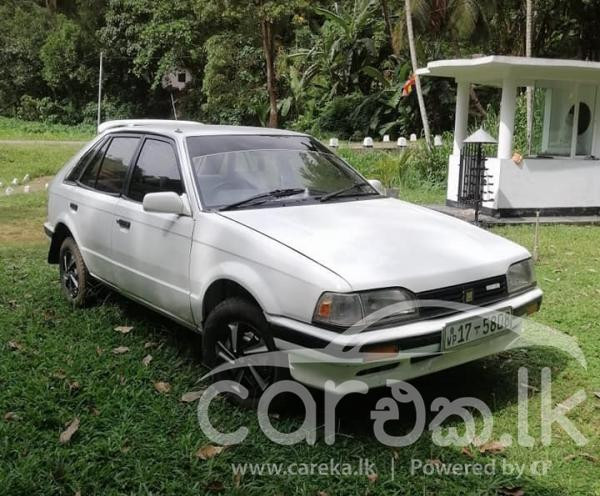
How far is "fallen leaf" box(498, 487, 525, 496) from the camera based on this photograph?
2.94m

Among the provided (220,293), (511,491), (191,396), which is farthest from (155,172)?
(511,491)

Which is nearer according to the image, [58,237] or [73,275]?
[73,275]

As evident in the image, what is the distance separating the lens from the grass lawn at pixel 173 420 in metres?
3.02

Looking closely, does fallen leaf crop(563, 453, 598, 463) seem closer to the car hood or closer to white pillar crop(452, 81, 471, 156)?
the car hood

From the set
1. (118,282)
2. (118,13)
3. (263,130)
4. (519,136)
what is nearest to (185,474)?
(118,282)

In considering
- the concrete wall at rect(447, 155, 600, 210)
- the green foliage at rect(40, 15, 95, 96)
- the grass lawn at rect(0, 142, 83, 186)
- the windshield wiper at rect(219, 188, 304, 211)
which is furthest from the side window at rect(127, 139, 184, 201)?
the green foliage at rect(40, 15, 95, 96)

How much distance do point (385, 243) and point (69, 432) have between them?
6.42ft

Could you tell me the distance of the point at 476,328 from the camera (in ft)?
11.2

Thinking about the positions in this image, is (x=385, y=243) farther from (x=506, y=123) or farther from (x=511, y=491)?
(x=506, y=123)

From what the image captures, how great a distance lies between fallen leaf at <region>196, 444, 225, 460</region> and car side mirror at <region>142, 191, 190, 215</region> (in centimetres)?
144

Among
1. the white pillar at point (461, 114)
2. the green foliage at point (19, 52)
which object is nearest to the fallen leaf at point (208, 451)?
the white pillar at point (461, 114)

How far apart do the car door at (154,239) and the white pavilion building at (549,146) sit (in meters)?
6.75

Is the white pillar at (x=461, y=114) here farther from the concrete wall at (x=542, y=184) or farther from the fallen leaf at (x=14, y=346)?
the fallen leaf at (x=14, y=346)

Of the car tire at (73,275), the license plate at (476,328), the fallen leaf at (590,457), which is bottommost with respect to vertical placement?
the fallen leaf at (590,457)
